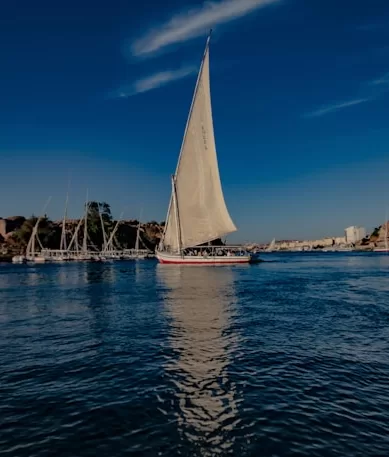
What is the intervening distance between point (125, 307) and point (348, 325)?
14.9 m

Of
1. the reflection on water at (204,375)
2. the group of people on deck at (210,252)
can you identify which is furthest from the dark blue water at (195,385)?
the group of people on deck at (210,252)

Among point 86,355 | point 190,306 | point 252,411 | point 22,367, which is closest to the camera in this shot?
point 252,411

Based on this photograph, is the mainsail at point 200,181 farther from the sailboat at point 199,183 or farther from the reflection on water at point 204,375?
the reflection on water at point 204,375

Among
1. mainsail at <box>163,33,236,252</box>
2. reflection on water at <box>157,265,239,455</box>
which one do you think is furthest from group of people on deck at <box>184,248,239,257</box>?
reflection on water at <box>157,265,239,455</box>

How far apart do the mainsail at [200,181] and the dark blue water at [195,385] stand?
5683 centimetres

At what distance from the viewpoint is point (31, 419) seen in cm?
998

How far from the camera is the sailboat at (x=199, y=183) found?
79.6 metres

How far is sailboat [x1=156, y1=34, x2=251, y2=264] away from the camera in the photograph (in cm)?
7956

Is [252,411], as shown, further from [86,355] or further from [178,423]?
[86,355]

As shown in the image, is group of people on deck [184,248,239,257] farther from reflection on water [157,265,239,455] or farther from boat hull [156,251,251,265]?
reflection on water [157,265,239,455]

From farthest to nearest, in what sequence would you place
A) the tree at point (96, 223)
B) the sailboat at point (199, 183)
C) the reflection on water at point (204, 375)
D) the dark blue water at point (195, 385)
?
the tree at point (96, 223), the sailboat at point (199, 183), the reflection on water at point (204, 375), the dark blue water at point (195, 385)

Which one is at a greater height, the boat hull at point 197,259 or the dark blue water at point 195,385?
the boat hull at point 197,259

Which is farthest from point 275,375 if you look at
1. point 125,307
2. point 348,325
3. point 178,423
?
point 125,307

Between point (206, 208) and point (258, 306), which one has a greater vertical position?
point (206, 208)
